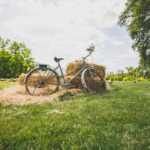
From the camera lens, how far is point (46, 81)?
11461 mm

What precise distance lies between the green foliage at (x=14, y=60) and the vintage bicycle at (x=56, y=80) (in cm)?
1582

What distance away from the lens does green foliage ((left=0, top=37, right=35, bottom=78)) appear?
2887cm

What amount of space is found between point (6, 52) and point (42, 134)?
87.5ft

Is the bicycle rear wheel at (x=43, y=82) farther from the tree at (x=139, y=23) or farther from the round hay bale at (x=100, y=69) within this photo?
the tree at (x=139, y=23)

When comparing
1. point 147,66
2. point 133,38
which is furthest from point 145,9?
point 147,66

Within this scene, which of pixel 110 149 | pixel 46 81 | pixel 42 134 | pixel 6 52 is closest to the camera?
pixel 110 149

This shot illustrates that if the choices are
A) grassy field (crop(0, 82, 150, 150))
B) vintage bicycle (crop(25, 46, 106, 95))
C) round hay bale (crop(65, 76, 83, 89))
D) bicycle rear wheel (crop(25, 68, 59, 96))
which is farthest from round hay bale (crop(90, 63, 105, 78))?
grassy field (crop(0, 82, 150, 150))

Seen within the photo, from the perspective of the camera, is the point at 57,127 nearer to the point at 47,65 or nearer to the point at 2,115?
the point at 2,115

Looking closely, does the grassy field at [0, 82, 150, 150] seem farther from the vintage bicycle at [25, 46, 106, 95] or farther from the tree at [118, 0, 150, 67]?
the tree at [118, 0, 150, 67]

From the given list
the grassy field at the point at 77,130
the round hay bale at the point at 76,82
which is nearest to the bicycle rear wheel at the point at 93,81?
the round hay bale at the point at 76,82

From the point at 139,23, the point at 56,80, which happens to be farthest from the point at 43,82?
the point at 139,23

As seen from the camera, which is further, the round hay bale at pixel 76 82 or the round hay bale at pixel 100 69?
the round hay bale at pixel 100 69

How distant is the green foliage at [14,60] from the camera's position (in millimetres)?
28866

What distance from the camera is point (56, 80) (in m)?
12.1
